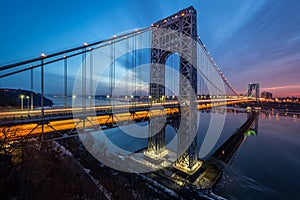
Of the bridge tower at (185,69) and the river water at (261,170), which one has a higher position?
the bridge tower at (185,69)

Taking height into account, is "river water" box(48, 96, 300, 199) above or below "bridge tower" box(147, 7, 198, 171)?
below

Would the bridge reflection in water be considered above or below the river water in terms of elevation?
above

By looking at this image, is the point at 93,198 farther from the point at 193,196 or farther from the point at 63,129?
the point at 193,196

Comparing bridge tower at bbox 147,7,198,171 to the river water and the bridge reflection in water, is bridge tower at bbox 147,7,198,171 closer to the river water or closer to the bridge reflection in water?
the bridge reflection in water

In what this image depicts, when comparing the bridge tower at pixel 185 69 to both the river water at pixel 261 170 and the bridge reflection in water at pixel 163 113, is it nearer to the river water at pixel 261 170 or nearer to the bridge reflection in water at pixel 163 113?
the bridge reflection in water at pixel 163 113

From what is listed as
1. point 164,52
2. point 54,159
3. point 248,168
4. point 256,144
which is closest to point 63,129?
point 54,159

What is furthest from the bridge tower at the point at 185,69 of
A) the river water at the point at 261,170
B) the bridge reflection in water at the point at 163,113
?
the river water at the point at 261,170

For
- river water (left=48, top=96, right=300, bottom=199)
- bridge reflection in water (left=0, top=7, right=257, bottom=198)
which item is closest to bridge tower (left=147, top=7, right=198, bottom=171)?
bridge reflection in water (left=0, top=7, right=257, bottom=198)

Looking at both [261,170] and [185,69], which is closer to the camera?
[185,69]

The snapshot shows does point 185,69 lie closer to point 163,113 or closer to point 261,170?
point 163,113

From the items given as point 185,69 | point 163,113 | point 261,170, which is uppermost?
point 185,69

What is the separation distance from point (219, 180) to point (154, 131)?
693cm

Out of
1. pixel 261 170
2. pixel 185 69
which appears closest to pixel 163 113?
pixel 185 69

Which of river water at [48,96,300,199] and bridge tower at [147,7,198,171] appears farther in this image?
bridge tower at [147,7,198,171]
